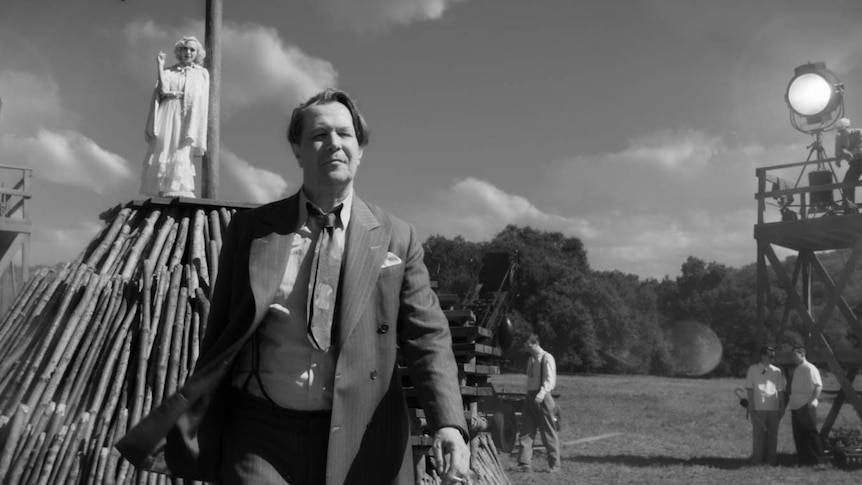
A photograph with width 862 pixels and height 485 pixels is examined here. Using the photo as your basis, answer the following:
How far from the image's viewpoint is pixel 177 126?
8.77 meters

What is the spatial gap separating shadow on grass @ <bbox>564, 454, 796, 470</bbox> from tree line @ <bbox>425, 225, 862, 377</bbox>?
80.0 ft

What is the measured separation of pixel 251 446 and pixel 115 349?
4.14m

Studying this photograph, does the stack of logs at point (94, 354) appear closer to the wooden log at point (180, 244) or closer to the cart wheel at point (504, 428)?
the wooden log at point (180, 244)

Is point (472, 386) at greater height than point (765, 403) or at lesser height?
greater

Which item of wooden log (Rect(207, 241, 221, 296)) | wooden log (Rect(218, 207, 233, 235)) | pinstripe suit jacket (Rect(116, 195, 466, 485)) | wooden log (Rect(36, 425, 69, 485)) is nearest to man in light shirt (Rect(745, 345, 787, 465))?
wooden log (Rect(218, 207, 233, 235))

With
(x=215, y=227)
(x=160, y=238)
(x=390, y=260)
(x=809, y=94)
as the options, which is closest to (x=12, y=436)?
(x=160, y=238)

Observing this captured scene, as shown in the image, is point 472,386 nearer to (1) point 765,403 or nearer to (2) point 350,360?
(2) point 350,360

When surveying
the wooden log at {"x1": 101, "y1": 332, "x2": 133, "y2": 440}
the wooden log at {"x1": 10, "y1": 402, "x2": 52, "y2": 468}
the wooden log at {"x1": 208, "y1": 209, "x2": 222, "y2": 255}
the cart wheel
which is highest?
the wooden log at {"x1": 208, "y1": 209, "x2": 222, "y2": 255}

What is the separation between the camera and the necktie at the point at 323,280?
2934mm

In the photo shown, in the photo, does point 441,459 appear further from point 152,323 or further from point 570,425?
point 570,425

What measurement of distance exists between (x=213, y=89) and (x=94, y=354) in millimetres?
3465

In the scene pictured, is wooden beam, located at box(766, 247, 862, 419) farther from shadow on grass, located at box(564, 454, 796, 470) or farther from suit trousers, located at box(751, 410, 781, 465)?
suit trousers, located at box(751, 410, 781, 465)

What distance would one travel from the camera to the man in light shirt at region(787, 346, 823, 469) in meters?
14.5

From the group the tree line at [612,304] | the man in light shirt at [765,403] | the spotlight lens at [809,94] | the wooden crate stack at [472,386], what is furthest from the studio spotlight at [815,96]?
the tree line at [612,304]
